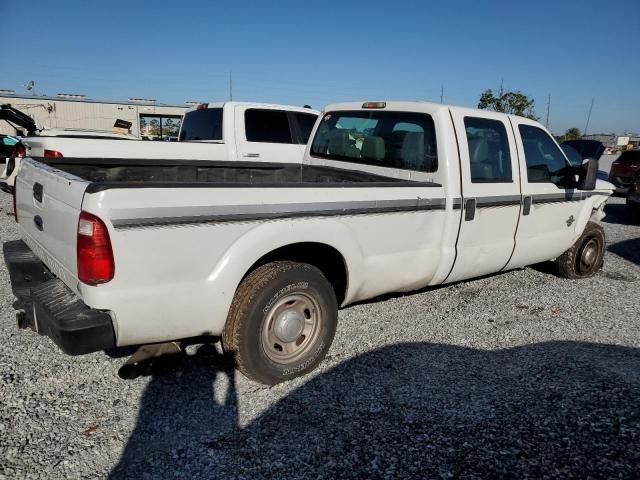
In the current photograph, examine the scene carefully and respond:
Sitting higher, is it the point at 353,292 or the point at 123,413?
the point at 353,292

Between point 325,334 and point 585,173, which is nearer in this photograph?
point 325,334

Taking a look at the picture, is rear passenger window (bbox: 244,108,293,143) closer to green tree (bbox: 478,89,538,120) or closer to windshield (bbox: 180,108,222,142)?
windshield (bbox: 180,108,222,142)

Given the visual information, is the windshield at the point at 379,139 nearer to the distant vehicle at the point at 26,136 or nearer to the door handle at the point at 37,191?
the door handle at the point at 37,191

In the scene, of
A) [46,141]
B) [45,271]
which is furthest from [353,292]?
[46,141]

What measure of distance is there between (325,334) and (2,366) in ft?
7.20

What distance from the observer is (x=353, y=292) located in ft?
11.4

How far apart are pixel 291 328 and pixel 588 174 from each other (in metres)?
3.33

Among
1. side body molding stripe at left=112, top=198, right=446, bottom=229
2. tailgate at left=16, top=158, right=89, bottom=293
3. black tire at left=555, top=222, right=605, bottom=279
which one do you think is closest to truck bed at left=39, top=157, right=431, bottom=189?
side body molding stripe at left=112, top=198, right=446, bottom=229

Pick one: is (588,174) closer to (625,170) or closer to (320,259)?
(320,259)

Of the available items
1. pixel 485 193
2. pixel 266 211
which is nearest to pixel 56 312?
pixel 266 211

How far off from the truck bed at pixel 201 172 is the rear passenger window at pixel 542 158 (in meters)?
→ 1.46

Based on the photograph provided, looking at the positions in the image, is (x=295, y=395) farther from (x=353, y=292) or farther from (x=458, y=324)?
(x=458, y=324)

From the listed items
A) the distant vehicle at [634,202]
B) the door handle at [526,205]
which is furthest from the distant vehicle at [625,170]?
the door handle at [526,205]

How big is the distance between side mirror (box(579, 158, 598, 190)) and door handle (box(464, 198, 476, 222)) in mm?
1447
